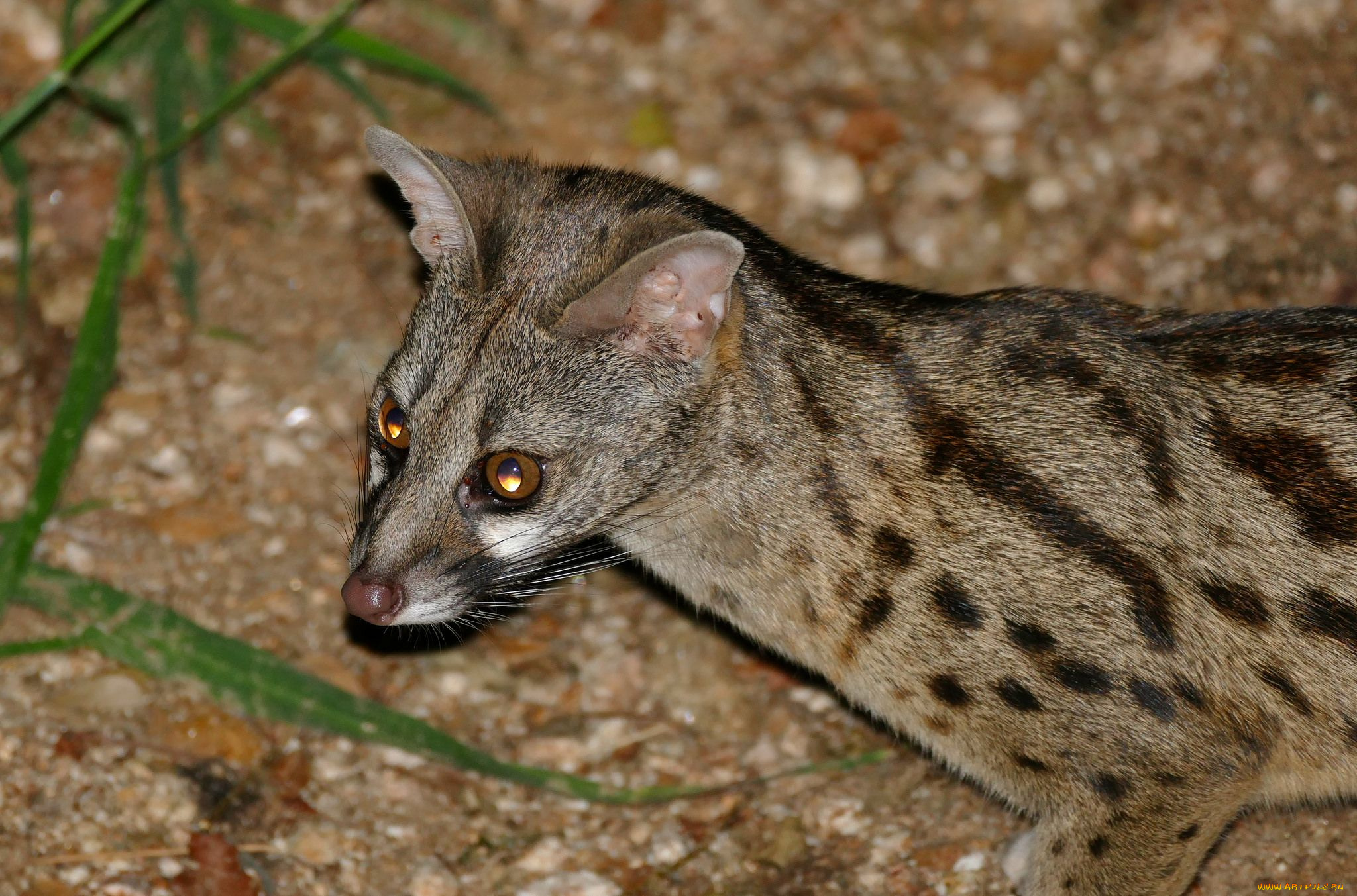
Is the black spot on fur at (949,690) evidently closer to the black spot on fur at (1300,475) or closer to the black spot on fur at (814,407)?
the black spot on fur at (814,407)

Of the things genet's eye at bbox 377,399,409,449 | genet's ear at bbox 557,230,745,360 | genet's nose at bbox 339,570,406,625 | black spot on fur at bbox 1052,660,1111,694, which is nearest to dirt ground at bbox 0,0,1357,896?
black spot on fur at bbox 1052,660,1111,694

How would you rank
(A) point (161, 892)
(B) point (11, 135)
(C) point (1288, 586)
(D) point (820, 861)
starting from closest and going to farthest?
(C) point (1288, 586)
(A) point (161, 892)
(D) point (820, 861)
(B) point (11, 135)

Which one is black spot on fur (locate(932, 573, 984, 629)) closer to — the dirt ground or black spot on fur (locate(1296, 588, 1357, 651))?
black spot on fur (locate(1296, 588, 1357, 651))

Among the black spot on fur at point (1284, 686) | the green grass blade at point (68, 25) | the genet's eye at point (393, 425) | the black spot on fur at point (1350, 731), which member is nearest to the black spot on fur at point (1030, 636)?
the black spot on fur at point (1284, 686)

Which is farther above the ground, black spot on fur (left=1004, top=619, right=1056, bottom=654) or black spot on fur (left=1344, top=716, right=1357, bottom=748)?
black spot on fur (left=1004, top=619, right=1056, bottom=654)

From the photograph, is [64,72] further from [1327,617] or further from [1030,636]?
[1327,617]

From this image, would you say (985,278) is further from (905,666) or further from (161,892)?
(161,892)

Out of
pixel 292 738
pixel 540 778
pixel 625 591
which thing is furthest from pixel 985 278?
pixel 292 738
